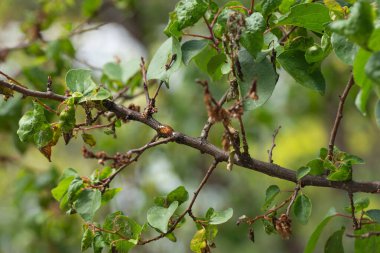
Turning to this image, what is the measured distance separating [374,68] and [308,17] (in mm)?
176

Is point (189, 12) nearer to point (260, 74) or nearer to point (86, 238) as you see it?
point (260, 74)

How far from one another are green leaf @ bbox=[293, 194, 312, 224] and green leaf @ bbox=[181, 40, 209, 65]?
0.23m

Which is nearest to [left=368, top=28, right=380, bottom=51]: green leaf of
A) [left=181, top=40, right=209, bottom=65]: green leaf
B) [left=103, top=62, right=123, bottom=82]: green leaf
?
[left=181, top=40, right=209, bottom=65]: green leaf

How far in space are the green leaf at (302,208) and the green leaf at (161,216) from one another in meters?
0.16

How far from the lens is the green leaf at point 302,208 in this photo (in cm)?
69

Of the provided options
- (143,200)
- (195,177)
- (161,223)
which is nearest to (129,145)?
(143,200)

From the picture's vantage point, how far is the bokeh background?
147cm

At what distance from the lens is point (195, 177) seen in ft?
8.18

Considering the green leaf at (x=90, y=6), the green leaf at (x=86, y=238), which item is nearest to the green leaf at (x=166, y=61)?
the green leaf at (x=86, y=238)

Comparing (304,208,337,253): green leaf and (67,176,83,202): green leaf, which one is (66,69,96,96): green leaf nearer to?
(67,176,83,202): green leaf

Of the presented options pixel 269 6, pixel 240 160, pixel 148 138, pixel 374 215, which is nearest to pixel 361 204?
Result: pixel 374 215

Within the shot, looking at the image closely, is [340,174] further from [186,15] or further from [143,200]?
[143,200]

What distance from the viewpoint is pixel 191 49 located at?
72 cm

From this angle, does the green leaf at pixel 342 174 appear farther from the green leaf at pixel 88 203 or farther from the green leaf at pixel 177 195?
the green leaf at pixel 88 203
